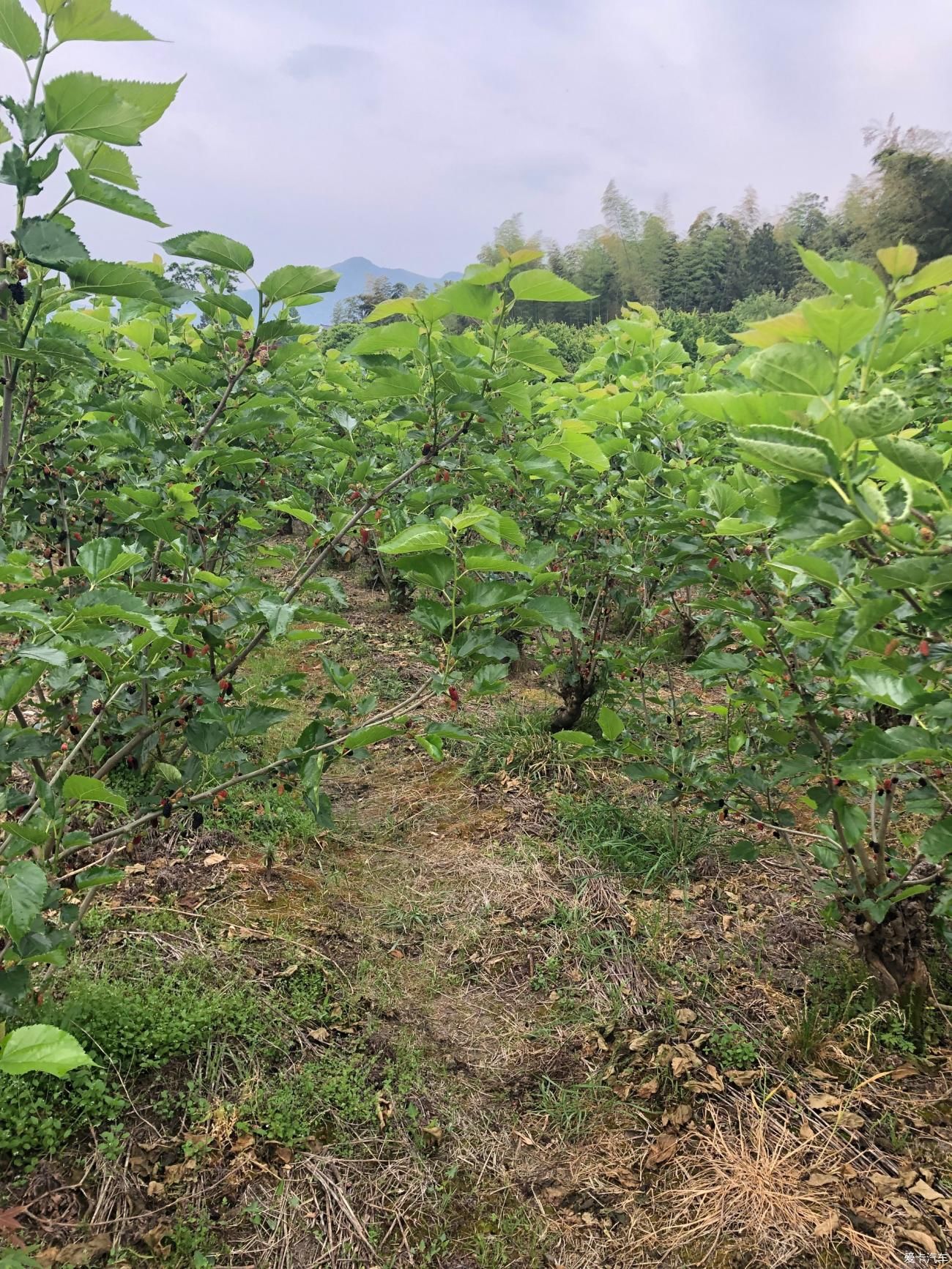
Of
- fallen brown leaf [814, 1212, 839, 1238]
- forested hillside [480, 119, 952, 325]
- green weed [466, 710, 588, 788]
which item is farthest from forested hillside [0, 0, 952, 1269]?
forested hillside [480, 119, 952, 325]

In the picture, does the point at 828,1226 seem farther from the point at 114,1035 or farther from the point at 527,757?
the point at 527,757

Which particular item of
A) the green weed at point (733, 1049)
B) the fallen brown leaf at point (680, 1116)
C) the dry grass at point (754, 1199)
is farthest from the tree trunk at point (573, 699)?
the dry grass at point (754, 1199)

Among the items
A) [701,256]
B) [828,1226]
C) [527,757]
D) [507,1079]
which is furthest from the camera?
[701,256]

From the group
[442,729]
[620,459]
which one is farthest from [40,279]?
[620,459]

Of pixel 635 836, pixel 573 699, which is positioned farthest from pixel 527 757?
pixel 635 836

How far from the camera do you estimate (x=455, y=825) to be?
3.04 m

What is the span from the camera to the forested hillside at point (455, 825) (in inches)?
37.9

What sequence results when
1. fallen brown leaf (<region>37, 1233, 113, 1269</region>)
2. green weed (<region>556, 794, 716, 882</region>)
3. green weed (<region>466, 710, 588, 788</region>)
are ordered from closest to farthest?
fallen brown leaf (<region>37, 1233, 113, 1269</region>) → green weed (<region>556, 794, 716, 882</region>) → green weed (<region>466, 710, 588, 788</region>)

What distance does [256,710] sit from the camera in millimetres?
1453

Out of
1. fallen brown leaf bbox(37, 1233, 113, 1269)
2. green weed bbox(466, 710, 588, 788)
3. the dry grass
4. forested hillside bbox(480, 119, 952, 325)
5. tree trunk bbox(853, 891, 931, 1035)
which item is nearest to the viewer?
fallen brown leaf bbox(37, 1233, 113, 1269)

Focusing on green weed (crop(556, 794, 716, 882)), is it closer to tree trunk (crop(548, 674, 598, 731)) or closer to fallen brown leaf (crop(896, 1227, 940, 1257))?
tree trunk (crop(548, 674, 598, 731))

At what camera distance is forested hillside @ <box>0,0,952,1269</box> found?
0.96m

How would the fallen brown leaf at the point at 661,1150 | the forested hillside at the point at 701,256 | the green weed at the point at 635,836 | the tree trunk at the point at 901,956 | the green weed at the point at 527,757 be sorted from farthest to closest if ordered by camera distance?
the forested hillside at the point at 701,256 → the green weed at the point at 527,757 → the green weed at the point at 635,836 → the tree trunk at the point at 901,956 → the fallen brown leaf at the point at 661,1150

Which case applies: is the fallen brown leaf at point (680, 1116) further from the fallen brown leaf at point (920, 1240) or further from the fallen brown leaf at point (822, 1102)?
the fallen brown leaf at point (920, 1240)
